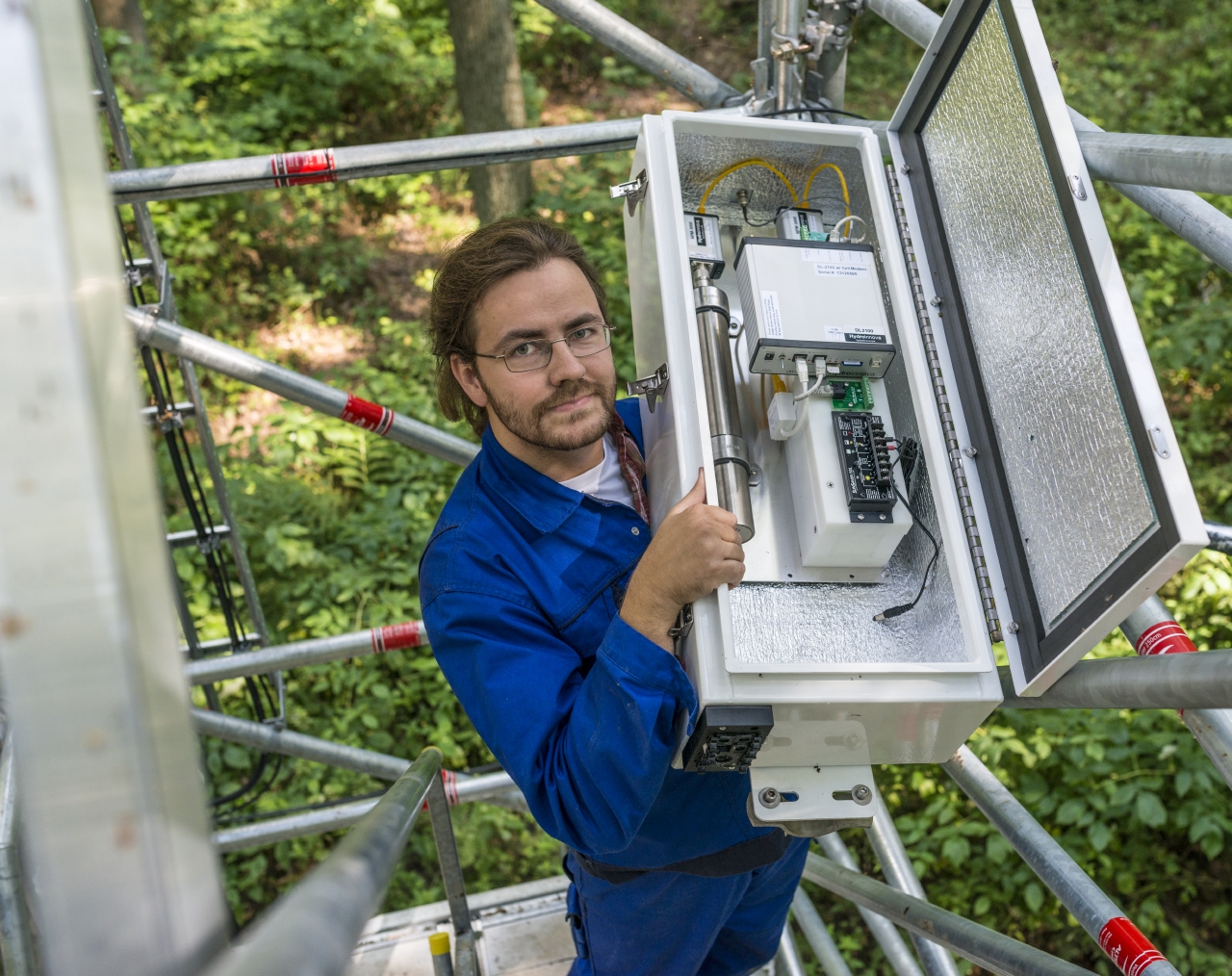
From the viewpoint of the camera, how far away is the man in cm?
129

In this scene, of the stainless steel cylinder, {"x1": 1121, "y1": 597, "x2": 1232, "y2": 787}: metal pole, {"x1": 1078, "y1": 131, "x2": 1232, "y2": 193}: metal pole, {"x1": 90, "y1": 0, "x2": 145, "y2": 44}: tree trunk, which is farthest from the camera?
{"x1": 90, "y1": 0, "x2": 145, "y2": 44}: tree trunk

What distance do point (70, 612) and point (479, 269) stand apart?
1.33 metres

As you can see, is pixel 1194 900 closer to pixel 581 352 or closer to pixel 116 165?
pixel 581 352

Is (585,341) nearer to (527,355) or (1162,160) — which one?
(527,355)

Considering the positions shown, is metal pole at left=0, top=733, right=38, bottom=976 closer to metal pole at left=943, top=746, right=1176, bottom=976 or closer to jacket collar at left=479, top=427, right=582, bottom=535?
jacket collar at left=479, top=427, right=582, bottom=535

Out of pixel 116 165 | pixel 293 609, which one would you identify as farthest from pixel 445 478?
pixel 116 165

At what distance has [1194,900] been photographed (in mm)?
3047

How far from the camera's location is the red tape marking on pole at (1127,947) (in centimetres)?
140

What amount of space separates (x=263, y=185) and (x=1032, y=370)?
1493 millimetres

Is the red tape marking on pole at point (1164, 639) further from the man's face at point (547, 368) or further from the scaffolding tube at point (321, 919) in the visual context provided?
the scaffolding tube at point (321, 919)

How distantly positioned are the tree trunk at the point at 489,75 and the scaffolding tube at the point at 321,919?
4887 millimetres

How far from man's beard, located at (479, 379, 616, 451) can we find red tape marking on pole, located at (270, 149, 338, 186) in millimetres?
736

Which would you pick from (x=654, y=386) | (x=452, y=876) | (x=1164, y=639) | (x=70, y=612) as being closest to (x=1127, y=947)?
(x=1164, y=639)

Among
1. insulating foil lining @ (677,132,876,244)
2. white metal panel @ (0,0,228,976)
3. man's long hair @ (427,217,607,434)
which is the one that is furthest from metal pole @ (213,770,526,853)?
white metal panel @ (0,0,228,976)
